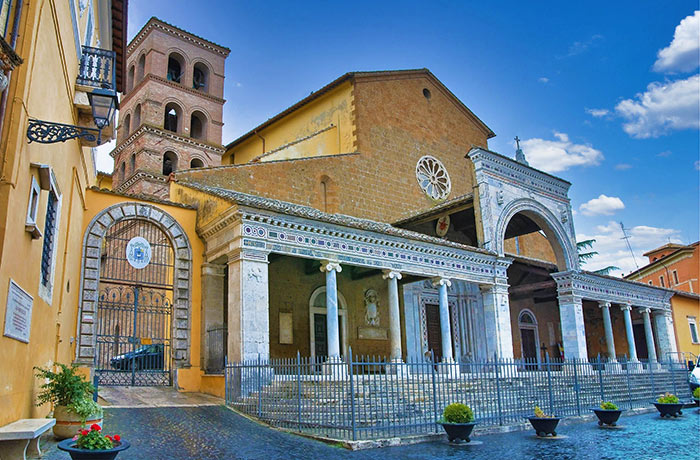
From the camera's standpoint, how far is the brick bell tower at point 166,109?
914 inches

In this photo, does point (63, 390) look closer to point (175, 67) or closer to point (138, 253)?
point (138, 253)

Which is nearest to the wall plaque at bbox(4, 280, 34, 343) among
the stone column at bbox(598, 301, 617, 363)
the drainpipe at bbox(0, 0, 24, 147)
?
the drainpipe at bbox(0, 0, 24, 147)

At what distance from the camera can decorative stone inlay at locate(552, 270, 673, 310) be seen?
20.1m

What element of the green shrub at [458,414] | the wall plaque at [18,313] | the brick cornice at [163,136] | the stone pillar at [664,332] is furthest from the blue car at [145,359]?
the stone pillar at [664,332]

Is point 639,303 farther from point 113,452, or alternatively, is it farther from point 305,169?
point 113,452

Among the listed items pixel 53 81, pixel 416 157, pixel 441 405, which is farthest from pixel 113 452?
pixel 416 157

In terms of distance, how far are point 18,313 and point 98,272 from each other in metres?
6.33

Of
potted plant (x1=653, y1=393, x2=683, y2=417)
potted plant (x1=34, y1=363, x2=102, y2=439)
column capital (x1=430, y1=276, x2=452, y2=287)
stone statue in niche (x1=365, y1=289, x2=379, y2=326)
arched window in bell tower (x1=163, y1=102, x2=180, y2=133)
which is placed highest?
arched window in bell tower (x1=163, y1=102, x2=180, y2=133)

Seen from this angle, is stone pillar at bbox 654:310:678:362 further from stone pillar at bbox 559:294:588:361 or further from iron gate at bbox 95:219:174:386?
iron gate at bbox 95:219:174:386

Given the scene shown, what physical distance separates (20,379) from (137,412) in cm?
364

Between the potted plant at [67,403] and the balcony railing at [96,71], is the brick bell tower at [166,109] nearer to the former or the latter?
the balcony railing at [96,71]

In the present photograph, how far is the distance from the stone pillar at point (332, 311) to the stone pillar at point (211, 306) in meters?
2.50

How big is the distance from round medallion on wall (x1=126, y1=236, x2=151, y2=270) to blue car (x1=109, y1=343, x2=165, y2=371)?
2.08 m

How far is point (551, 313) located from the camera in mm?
24906
